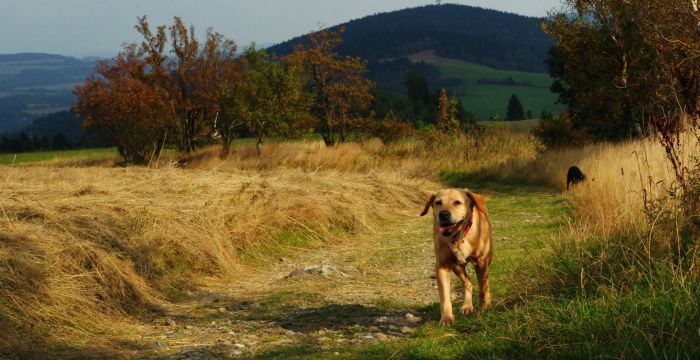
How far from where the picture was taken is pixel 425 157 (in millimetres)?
23859

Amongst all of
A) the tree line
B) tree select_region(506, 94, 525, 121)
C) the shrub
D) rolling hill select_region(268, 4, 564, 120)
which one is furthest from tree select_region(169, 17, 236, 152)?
Result: tree select_region(506, 94, 525, 121)

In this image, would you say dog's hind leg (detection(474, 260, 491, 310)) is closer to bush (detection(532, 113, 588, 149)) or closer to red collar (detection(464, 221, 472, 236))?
red collar (detection(464, 221, 472, 236))

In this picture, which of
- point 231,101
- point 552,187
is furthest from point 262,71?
point 552,187

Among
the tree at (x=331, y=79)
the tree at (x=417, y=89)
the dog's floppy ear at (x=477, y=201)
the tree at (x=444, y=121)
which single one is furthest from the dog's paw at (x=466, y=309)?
the tree at (x=417, y=89)

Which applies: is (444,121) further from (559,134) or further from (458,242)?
(458,242)

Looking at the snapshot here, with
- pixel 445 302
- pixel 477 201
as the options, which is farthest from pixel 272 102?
pixel 445 302

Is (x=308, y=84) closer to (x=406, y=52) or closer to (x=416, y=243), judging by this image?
(x=416, y=243)

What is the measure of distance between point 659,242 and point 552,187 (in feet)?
40.2

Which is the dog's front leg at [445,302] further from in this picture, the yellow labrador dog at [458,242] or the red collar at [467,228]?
the red collar at [467,228]

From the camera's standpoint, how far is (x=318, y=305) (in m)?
7.60

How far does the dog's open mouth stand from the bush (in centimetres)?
1678

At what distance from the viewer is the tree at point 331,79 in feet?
97.0

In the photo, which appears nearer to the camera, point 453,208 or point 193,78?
point 453,208

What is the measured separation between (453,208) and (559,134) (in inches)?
674
